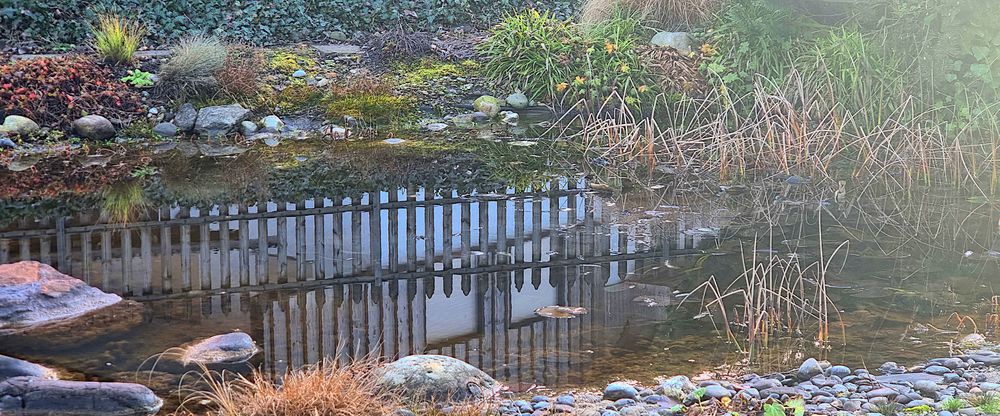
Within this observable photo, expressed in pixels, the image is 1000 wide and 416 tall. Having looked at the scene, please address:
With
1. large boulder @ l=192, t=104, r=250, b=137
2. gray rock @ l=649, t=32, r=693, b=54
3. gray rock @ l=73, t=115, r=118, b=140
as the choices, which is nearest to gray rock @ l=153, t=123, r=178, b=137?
large boulder @ l=192, t=104, r=250, b=137

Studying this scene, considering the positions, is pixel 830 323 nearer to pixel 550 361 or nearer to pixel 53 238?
pixel 550 361

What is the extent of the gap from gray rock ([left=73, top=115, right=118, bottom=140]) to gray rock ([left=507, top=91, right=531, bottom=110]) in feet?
13.9

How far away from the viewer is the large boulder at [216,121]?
11031 mm

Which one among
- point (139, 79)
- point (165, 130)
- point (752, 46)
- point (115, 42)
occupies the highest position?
point (115, 42)

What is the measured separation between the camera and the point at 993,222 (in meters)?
7.57

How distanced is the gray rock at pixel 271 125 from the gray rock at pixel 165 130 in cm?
89

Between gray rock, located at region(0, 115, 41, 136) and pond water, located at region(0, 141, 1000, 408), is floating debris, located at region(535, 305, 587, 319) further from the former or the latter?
gray rock, located at region(0, 115, 41, 136)

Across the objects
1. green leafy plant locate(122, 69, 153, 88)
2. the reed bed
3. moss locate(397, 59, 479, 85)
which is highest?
moss locate(397, 59, 479, 85)

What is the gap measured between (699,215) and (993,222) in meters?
2.00

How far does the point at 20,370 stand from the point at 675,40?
8.98 metres

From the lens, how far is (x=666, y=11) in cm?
1261

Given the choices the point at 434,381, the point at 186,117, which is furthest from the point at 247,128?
the point at 434,381

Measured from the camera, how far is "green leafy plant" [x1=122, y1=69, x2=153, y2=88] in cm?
1127

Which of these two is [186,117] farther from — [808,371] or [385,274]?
[808,371]
